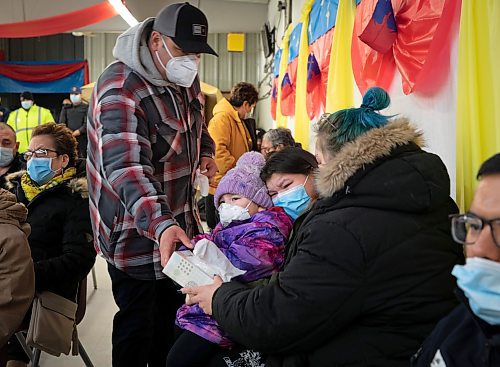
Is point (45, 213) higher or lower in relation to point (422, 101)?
lower

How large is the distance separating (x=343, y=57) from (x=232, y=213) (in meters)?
Result: 1.17

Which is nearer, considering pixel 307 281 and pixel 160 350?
pixel 307 281

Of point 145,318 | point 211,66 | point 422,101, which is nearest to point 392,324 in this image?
point 422,101

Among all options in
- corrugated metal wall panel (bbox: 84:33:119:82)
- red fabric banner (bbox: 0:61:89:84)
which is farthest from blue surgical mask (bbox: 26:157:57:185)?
corrugated metal wall panel (bbox: 84:33:119:82)

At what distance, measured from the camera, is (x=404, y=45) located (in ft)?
5.91

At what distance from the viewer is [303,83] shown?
408 cm

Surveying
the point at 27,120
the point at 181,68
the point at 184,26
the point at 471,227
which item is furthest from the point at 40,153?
the point at 27,120

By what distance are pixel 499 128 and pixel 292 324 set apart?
66 cm

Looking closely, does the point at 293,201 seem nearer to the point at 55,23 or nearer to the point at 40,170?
the point at 40,170

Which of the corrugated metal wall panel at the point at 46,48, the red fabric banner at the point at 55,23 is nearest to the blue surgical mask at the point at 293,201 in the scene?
the red fabric banner at the point at 55,23

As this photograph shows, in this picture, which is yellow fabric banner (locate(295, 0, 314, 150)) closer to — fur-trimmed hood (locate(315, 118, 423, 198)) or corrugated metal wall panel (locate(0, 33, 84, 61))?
fur-trimmed hood (locate(315, 118, 423, 198))

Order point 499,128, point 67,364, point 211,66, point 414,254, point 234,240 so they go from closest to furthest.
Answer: point 414,254 < point 499,128 < point 234,240 < point 67,364 < point 211,66

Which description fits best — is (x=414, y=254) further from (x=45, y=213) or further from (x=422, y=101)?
(x=45, y=213)

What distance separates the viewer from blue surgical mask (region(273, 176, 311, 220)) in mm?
2047
